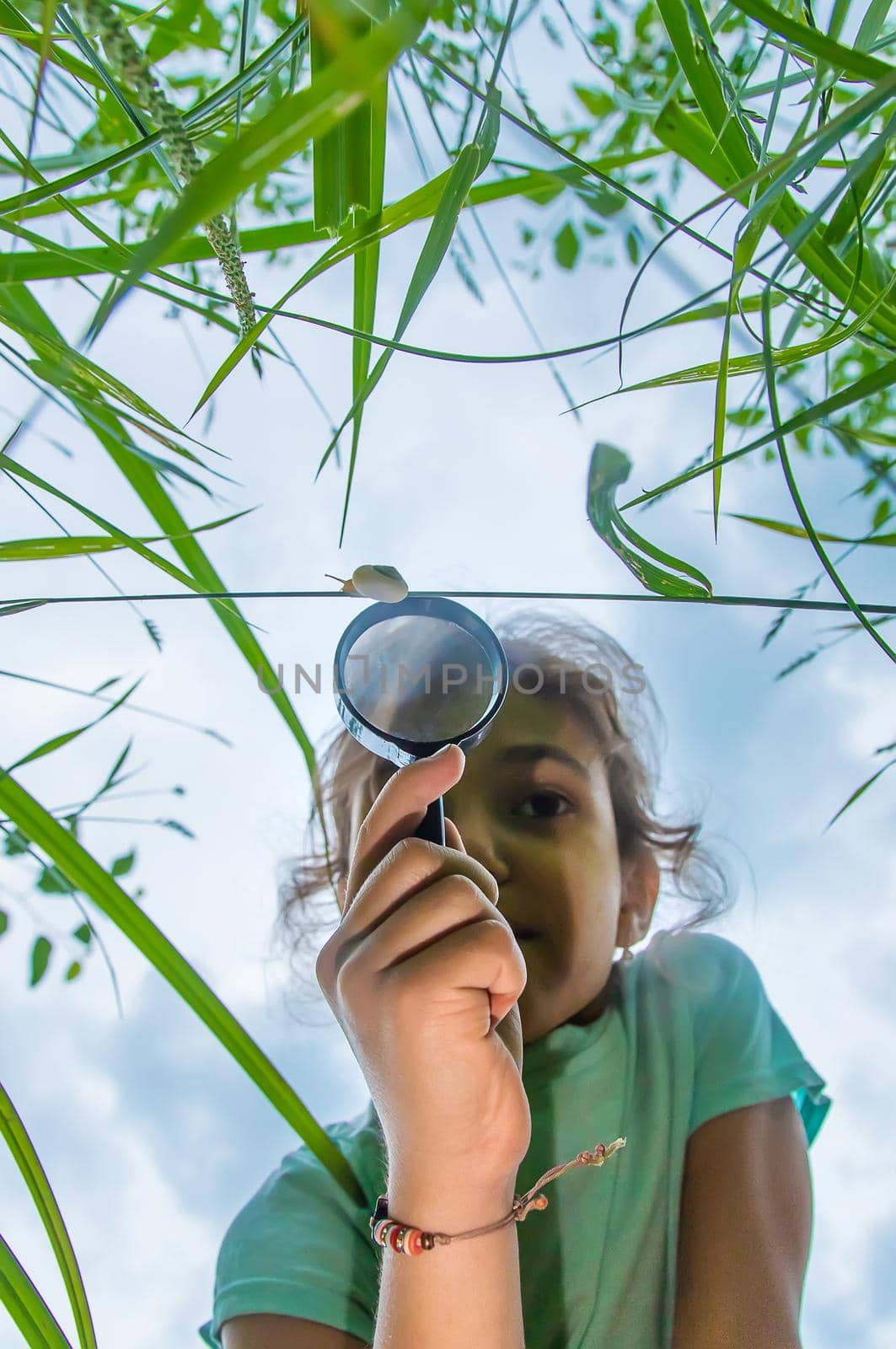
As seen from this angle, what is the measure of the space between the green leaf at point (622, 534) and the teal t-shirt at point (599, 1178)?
622 millimetres

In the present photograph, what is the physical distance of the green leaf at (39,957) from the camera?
2.59ft

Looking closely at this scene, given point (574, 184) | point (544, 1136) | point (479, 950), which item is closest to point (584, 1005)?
point (544, 1136)

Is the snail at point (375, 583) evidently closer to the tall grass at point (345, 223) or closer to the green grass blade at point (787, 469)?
the tall grass at point (345, 223)

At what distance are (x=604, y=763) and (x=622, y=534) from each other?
684mm

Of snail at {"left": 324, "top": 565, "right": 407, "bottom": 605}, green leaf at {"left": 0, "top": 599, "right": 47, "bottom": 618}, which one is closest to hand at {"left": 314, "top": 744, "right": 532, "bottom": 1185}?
snail at {"left": 324, "top": 565, "right": 407, "bottom": 605}

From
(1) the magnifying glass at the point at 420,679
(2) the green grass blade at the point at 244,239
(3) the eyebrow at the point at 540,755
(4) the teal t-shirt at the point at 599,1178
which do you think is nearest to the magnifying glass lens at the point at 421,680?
(1) the magnifying glass at the point at 420,679

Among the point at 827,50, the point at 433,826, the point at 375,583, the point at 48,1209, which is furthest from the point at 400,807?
the point at 827,50

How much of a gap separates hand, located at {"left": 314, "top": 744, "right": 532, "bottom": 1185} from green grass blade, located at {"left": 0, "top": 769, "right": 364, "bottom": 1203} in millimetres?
55

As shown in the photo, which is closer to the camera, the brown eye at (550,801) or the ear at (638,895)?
the brown eye at (550,801)

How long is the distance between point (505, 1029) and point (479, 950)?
108mm

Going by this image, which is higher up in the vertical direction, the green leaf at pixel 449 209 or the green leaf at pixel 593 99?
the green leaf at pixel 593 99

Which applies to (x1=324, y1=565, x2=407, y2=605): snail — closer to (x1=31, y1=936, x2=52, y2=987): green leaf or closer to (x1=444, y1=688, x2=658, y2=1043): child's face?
(x1=444, y1=688, x2=658, y2=1043): child's face

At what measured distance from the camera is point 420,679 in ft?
1.86

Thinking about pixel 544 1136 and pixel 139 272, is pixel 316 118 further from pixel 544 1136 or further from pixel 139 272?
pixel 544 1136
